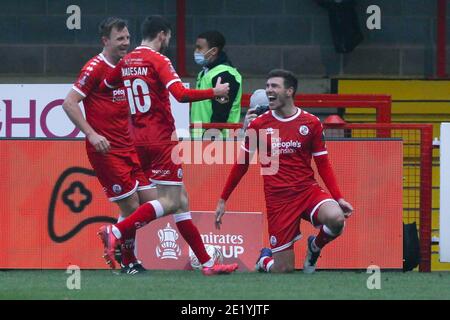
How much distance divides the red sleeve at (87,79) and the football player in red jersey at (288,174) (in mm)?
1274

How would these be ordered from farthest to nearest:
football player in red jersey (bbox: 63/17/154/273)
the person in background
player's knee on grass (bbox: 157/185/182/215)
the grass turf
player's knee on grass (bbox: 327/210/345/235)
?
the person in background
football player in red jersey (bbox: 63/17/154/273)
player's knee on grass (bbox: 327/210/345/235)
player's knee on grass (bbox: 157/185/182/215)
the grass turf

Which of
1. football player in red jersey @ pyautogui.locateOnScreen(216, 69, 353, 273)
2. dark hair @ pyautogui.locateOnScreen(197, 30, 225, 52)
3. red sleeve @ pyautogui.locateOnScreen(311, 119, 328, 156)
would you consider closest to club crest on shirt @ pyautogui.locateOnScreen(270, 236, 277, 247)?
football player in red jersey @ pyautogui.locateOnScreen(216, 69, 353, 273)

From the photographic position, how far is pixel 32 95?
13016 mm

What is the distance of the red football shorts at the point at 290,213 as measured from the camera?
11188 mm

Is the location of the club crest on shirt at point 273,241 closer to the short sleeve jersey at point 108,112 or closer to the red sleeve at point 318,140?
the red sleeve at point 318,140

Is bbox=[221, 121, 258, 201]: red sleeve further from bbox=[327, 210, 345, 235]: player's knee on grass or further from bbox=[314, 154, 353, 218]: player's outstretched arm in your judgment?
bbox=[327, 210, 345, 235]: player's knee on grass

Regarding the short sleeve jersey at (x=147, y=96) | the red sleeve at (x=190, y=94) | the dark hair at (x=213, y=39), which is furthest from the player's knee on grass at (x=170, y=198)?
the dark hair at (x=213, y=39)

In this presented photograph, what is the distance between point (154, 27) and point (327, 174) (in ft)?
5.73

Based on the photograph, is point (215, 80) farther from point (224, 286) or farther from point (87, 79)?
point (224, 286)

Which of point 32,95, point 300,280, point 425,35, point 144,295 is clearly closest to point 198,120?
point 32,95

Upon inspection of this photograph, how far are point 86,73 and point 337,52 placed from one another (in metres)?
6.45

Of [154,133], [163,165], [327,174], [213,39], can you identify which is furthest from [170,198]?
[213,39]

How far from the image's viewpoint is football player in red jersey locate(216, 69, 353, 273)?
1111cm

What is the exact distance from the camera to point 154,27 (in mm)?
10820
